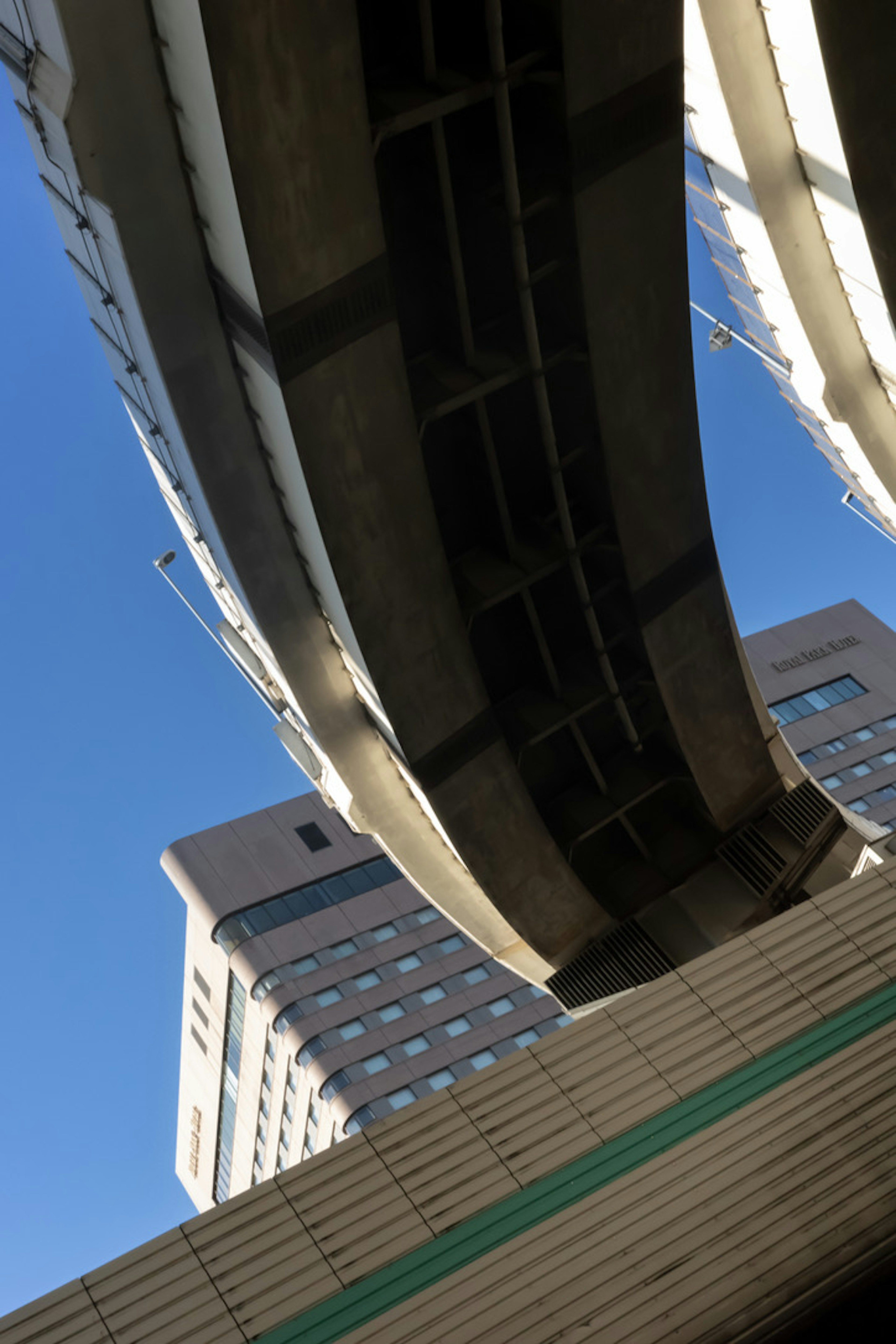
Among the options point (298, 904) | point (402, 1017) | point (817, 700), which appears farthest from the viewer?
point (817, 700)

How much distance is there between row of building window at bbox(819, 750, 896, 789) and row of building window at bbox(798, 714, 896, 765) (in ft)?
3.95

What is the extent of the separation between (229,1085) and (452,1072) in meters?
17.4

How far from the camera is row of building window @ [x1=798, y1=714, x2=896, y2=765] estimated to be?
6638 cm

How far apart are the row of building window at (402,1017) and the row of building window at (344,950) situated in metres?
2.00

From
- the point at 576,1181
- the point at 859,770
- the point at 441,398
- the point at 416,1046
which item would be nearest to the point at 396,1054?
the point at 416,1046

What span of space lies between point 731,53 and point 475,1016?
161 ft

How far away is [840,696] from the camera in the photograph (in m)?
70.8

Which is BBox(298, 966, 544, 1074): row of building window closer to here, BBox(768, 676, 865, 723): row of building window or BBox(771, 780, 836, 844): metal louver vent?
BBox(768, 676, 865, 723): row of building window

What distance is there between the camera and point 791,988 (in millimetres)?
10375

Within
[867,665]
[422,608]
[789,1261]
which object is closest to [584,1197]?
[789,1261]

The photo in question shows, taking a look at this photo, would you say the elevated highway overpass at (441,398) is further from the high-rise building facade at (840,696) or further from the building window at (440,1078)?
the high-rise building facade at (840,696)

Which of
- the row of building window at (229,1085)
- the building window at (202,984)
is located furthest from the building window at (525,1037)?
the building window at (202,984)

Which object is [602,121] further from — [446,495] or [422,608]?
[422,608]

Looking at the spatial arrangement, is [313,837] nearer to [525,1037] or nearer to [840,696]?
[525,1037]
